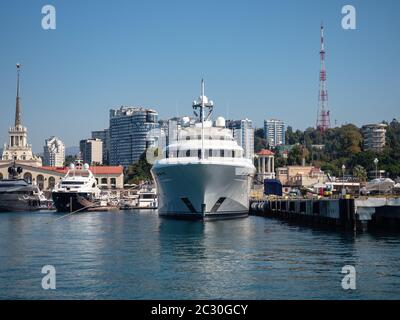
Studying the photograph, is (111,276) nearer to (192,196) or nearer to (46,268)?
(46,268)

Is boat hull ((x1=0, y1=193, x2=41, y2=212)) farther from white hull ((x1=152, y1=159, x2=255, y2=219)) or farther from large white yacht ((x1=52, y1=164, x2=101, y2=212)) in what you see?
white hull ((x1=152, y1=159, x2=255, y2=219))

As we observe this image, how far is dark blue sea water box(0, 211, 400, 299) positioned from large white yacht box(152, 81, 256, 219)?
473 inches

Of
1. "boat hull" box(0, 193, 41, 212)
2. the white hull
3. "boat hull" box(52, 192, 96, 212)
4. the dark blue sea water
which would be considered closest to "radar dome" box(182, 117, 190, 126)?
the white hull

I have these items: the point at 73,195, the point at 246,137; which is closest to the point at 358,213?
the point at 246,137

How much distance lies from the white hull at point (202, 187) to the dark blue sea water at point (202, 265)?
38.7 ft

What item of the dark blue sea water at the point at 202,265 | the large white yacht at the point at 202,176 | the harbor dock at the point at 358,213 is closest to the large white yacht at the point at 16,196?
the large white yacht at the point at 202,176

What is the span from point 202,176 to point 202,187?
1.20 m

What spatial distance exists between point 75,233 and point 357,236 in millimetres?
25517

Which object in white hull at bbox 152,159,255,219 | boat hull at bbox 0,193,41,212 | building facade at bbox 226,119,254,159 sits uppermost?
building facade at bbox 226,119,254,159

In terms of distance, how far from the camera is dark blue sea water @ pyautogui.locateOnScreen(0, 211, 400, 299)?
1054 inches

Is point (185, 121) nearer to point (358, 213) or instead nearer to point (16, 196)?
point (358, 213)

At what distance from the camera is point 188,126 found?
85.5m

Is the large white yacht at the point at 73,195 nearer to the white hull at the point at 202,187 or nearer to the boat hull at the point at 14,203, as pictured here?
the boat hull at the point at 14,203
